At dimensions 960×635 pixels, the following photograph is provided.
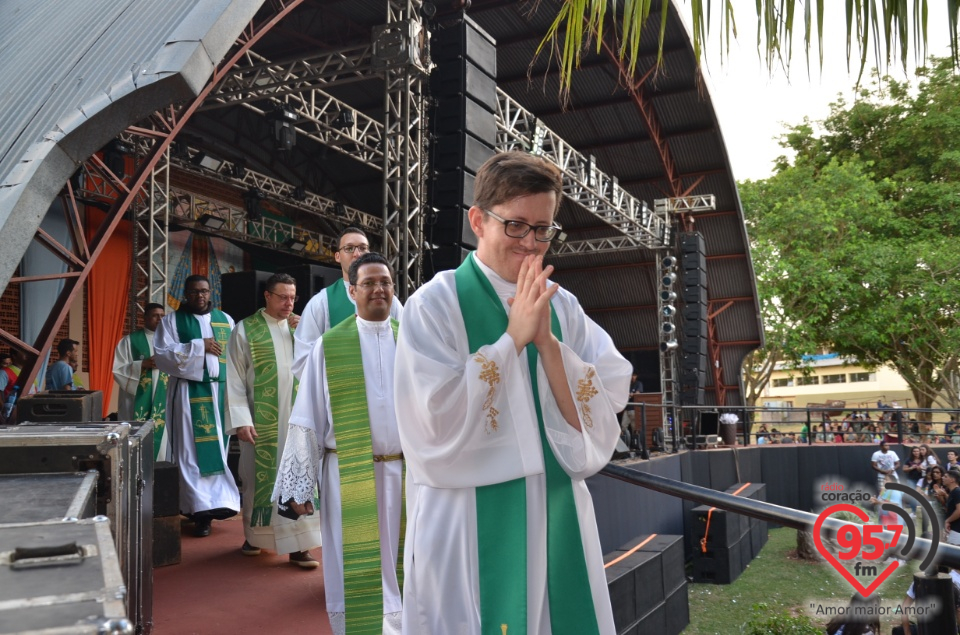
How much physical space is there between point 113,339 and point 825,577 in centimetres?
1117

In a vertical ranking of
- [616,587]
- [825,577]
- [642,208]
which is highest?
[642,208]

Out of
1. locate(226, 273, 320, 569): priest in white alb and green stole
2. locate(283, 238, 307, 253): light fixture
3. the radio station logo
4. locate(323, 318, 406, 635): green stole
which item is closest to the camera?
the radio station logo

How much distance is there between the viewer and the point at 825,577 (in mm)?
9367

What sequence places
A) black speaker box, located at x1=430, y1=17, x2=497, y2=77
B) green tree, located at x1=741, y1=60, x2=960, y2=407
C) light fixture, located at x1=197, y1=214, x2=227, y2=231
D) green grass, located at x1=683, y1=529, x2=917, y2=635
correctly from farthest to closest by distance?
green tree, located at x1=741, y1=60, x2=960, y2=407 → light fixture, located at x1=197, y1=214, x2=227, y2=231 → black speaker box, located at x1=430, y1=17, x2=497, y2=77 → green grass, located at x1=683, y1=529, x2=917, y2=635

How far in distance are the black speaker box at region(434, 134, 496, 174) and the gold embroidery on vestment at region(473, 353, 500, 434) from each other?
7890 mm

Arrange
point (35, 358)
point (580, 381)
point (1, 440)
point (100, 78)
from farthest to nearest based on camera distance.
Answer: point (35, 358) < point (100, 78) < point (580, 381) < point (1, 440)

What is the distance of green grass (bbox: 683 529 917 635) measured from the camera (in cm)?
758

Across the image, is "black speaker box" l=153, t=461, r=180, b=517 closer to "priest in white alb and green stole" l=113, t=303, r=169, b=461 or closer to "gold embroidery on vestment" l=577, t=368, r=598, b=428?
"priest in white alb and green stole" l=113, t=303, r=169, b=461

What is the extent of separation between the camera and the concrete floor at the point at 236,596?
370 centimetres

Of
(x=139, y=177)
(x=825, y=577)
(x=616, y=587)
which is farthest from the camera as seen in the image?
(x=825, y=577)

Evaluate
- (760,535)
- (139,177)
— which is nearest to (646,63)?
(760,535)

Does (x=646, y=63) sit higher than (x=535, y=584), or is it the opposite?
(x=646, y=63)

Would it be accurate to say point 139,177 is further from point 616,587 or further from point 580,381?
point 580,381

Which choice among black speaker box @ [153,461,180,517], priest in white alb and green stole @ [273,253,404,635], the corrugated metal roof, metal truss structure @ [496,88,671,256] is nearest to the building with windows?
metal truss structure @ [496,88,671,256]
